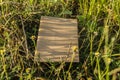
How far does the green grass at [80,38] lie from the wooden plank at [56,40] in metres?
0.05

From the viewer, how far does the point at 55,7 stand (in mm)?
2613

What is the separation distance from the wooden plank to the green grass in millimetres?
53

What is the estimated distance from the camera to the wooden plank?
2.11 m

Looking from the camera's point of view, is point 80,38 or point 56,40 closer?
point 56,40

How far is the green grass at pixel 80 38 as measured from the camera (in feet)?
6.67

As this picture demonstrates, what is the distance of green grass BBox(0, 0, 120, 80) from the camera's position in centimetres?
203

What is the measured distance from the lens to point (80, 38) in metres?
2.40

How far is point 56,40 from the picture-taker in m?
2.29

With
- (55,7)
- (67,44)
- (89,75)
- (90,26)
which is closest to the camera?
(89,75)

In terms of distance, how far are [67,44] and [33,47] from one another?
0.85 ft

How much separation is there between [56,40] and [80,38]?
0.22 meters

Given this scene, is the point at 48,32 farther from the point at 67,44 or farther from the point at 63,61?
the point at 63,61

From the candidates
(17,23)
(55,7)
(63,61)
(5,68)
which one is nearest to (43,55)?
(63,61)

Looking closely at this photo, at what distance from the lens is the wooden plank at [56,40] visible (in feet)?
6.92
